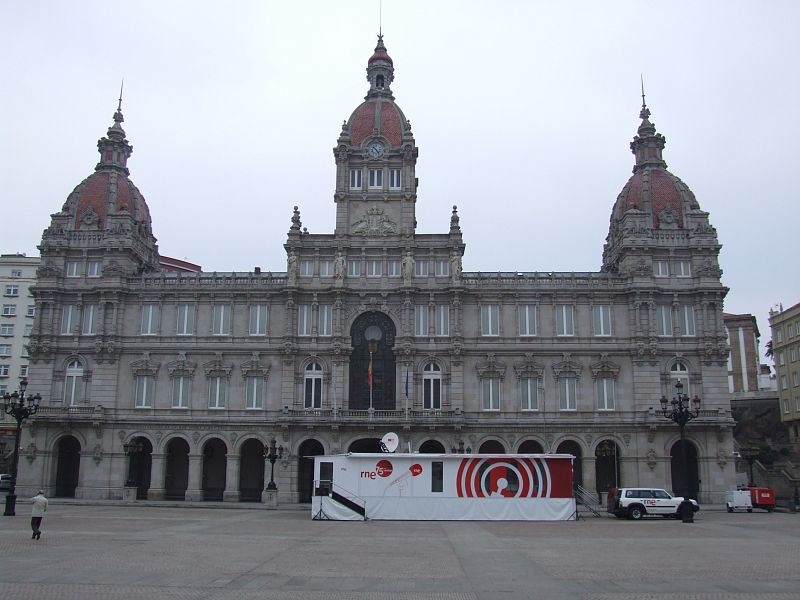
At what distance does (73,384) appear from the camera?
223ft

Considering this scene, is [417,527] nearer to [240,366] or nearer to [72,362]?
[240,366]

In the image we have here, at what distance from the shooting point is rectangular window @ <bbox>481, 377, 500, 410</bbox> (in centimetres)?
6681

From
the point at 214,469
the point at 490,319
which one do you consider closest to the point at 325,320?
the point at 490,319

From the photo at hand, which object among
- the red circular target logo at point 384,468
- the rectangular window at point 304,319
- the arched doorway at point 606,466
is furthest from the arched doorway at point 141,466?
the arched doorway at point 606,466

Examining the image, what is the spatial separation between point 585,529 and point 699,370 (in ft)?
105

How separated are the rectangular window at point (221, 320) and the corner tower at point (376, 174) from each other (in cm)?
1180

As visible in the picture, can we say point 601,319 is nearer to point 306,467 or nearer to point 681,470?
point 681,470

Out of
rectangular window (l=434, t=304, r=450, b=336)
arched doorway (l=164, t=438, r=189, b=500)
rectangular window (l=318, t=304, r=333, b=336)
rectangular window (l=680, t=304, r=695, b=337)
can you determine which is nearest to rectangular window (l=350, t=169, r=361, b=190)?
rectangular window (l=318, t=304, r=333, b=336)

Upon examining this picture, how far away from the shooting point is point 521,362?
6719 centimetres

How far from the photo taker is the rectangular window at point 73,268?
70.4m

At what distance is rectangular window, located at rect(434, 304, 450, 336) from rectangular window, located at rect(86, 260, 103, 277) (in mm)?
30284

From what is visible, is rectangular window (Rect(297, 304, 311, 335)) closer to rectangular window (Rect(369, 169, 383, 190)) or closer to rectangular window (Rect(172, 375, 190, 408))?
rectangular window (Rect(172, 375, 190, 408))

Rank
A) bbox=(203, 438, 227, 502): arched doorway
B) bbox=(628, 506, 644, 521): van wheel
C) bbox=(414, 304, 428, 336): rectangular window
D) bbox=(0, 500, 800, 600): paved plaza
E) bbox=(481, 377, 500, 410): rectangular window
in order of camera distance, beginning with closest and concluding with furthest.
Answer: bbox=(0, 500, 800, 600): paved plaza, bbox=(628, 506, 644, 521): van wheel, bbox=(481, 377, 500, 410): rectangular window, bbox=(203, 438, 227, 502): arched doorway, bbox=(414, 304, 428, 336): rectangular window

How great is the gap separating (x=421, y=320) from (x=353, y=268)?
7.57 metres
